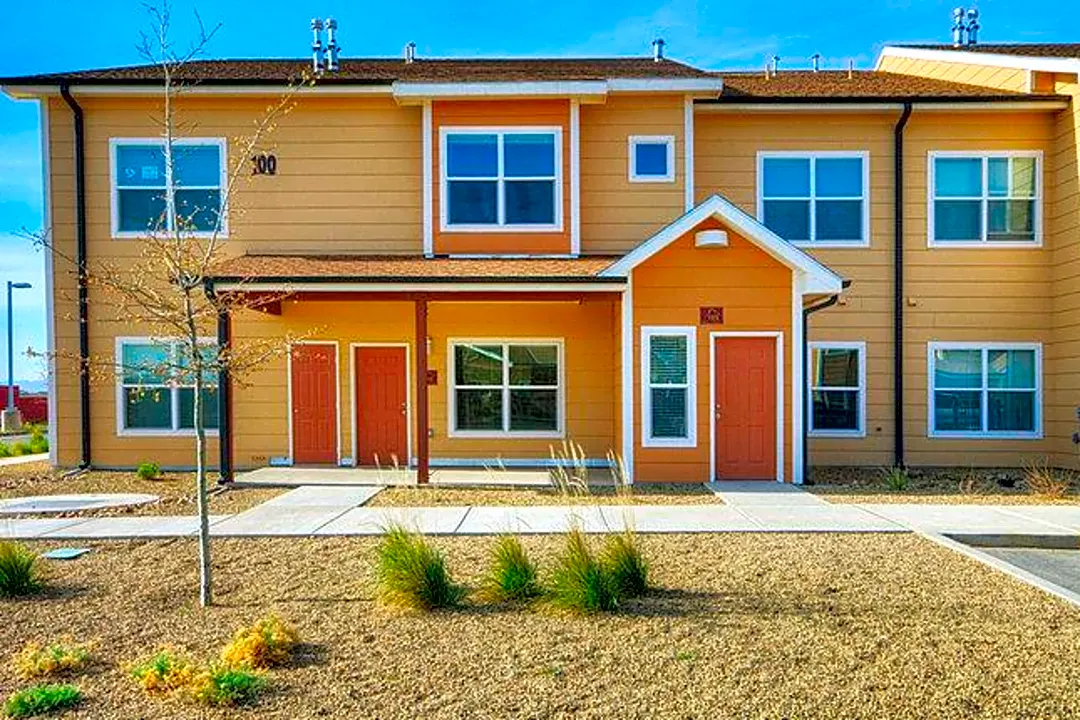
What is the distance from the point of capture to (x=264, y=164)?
14.5 meters

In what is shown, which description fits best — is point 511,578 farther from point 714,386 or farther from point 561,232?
point 561,232

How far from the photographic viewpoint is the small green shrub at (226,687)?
4453mm

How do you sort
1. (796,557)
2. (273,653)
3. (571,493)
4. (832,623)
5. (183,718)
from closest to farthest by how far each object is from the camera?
1. (183,718)
2. (273,653)
3. (832,623)
4. (796,557)
5. (571,493)

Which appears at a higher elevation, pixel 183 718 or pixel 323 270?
pixel 323 270

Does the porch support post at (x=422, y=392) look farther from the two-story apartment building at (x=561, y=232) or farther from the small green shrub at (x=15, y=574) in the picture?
the small green shrub at (x=15, y=574)

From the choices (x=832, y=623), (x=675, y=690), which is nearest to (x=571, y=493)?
(x=832, y=623)

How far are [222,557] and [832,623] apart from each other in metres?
5.81

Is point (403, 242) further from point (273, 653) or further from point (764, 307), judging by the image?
point (273, 653)

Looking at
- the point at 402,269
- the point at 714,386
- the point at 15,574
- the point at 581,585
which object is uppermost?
the point at 402,269

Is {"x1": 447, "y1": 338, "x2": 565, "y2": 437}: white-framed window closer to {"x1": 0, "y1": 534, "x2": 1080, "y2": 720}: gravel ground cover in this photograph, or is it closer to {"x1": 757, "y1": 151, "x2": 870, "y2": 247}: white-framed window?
{"x1": 757, "y1": 151, "x2": 870, "y2": 247}: white-framed window

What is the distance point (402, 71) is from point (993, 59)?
11.8m

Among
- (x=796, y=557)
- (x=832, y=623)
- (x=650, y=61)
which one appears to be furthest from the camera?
(x=650, y=61)

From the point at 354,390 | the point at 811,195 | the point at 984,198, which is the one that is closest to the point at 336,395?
the point at 354,390

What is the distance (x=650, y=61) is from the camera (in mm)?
17484
